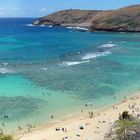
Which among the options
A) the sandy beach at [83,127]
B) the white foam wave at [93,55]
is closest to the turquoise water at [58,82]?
the white foam wave at [93,55]

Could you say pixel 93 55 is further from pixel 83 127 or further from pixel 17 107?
pixel 83 127

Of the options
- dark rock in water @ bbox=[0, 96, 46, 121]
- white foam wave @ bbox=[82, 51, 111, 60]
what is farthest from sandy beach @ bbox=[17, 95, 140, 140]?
white foam wave @ bbox=[82, 51, 111, 60]

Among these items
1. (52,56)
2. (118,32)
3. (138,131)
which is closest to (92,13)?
(118,32)

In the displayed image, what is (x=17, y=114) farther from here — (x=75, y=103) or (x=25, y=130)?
(x=75, y=103)

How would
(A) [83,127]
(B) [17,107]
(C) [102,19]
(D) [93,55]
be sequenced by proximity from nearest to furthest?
(A) [83,127] < (B) [17,107] < (D) [93,55] < (C) [102,19]

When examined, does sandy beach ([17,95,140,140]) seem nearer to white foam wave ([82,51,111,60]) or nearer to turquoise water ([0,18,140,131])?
turquoise water ([0,18,140,131])

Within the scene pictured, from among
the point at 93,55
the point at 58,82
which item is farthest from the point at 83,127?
the point at 93,55

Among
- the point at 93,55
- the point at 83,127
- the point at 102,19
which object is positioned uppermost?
the point at 102,19

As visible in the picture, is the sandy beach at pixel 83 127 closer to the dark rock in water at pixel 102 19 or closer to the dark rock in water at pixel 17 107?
the dark rock in water at pixel 17 107
